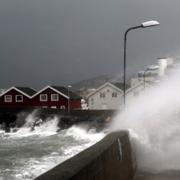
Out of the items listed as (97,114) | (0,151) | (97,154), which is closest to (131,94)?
(97,114)

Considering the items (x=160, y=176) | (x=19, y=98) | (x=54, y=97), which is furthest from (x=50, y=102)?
(x=160, y=176)

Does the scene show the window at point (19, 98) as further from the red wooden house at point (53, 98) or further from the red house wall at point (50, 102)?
the red house wall at point (50, 102)

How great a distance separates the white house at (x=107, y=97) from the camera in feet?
244

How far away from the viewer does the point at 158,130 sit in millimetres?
18391

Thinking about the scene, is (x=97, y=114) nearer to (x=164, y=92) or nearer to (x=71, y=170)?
(x=164, y=92)

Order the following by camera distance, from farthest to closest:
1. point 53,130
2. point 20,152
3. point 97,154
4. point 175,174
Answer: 1. point 53,130
2. point 20,152
3. point 175,174
4. point 97,154

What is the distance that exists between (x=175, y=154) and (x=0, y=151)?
722 inches

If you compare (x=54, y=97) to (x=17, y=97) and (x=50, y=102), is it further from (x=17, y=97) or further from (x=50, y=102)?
(x=17, y=97)

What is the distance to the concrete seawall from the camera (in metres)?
6.81

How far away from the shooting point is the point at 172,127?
59.9 feet

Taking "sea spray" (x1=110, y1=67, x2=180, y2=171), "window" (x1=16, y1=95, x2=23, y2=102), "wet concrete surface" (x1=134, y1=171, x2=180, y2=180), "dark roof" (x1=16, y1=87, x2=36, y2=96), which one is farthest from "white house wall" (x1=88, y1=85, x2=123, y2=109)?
"wet concrete surface" (x1=134, y1=171, x2=180, y2=180)

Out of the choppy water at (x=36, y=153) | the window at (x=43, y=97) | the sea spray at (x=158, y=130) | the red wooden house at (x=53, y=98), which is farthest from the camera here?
the window at (x=43, y=97)

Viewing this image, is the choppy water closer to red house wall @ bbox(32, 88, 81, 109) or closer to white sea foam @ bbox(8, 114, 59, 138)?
white sea foam @ bbox(8, 114, 59, 138)

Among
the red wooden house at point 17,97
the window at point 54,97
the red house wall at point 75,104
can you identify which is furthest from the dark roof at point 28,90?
the red house wall at point 75,104
